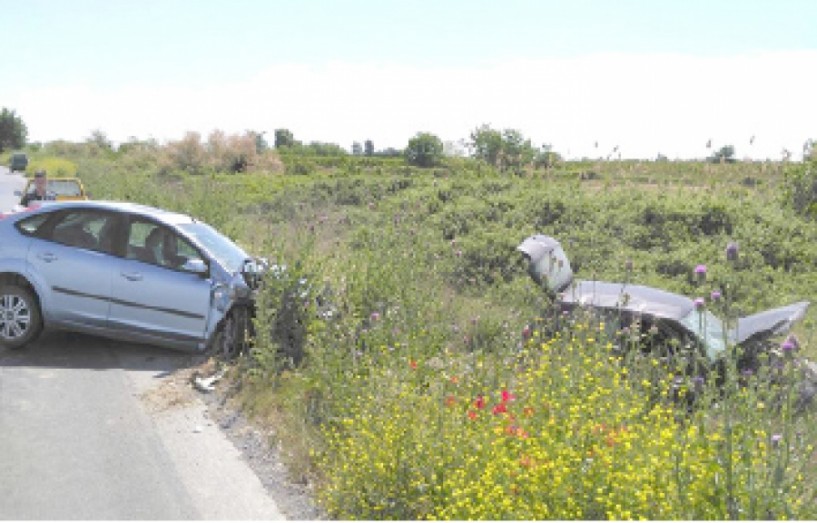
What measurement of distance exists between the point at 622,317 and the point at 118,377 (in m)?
5.15

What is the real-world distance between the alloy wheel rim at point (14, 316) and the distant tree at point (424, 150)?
4766 centimetres

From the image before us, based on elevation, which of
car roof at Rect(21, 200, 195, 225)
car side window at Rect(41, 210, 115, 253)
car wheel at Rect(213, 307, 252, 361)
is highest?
car roof at Rect(21, 200, 195, 225)

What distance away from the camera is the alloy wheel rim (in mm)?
9383

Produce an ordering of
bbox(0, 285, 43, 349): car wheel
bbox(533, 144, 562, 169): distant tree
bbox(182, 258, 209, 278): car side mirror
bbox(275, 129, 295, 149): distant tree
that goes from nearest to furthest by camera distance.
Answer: bbox(182, 258, 209, 278): car side mirror < bbox(0, 285, 43, 349): car wheel < bbox(533, 144, 562, 169): distant tree < bbox(275, 129, 295, 149): distant tree

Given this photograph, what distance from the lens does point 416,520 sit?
484 centimetres

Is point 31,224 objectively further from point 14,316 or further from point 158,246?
point 158,246

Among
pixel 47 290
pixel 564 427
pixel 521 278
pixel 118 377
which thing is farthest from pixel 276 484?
pixel 521 278

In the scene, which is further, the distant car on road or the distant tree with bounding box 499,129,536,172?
the distant car on road

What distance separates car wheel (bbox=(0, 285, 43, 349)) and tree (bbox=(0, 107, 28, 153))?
140199mm

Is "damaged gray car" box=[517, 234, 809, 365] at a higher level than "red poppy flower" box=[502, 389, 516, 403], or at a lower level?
higher

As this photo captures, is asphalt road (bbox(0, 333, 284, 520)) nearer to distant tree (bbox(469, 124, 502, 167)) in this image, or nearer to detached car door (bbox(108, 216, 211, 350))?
detached car door (bbox(108, 216, 211, 350))

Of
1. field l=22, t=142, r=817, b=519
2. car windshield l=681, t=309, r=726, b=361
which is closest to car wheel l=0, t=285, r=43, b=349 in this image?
field l=22, t=142, r=817, b=519

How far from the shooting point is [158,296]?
30.5 feet

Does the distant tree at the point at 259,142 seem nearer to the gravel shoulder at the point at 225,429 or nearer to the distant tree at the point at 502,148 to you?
the distant tree at the point at 502,148
